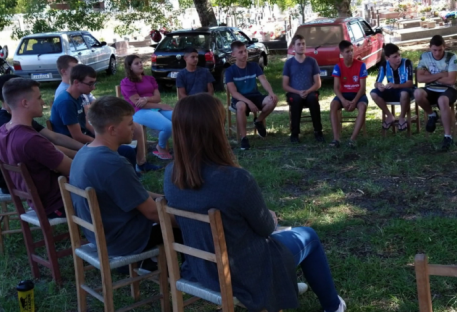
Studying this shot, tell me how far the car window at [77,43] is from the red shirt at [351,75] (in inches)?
410

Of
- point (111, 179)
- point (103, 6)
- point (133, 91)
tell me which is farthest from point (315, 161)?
point (103, 6)

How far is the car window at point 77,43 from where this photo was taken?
54.7 feet

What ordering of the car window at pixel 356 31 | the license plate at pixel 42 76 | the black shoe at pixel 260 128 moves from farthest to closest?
the license plate at pixel 42 76 → the car window at pixel 356 31 → the black shoe at pixel 260 128

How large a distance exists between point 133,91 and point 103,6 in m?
15.7

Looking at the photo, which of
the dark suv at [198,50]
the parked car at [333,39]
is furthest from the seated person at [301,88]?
the dark suv at [198,50]

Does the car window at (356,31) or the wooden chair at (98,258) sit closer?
the wooden chair at (98,258)

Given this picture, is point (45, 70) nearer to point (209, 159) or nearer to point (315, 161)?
point (315, 161)

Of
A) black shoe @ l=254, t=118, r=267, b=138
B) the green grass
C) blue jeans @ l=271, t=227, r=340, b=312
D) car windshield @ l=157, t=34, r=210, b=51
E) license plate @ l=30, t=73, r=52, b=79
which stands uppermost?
car windshield @ l=157, t=34, r=210, b=51

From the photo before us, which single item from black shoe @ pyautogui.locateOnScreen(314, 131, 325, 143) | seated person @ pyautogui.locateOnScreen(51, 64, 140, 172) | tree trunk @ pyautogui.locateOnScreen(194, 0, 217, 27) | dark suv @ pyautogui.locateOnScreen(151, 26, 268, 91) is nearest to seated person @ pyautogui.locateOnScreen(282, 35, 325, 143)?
black shoe @ pyautogui.locateOnScreen(314, 131, 325, 143)

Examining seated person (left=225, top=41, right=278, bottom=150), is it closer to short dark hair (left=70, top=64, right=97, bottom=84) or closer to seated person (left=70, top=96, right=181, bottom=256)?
short dark hair (left=70, top=64, right=97, bottom=84)

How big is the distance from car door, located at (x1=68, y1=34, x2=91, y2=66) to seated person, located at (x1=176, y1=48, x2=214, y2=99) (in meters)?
9.00

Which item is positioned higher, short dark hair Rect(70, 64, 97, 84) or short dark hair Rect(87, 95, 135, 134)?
short dark hair Rect(70, 64, 97, 84)

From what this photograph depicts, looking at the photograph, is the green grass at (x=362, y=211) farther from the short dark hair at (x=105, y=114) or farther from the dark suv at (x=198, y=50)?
the dark suv at (x=198, y=50)

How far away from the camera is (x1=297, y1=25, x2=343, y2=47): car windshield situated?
13102 millimetres
